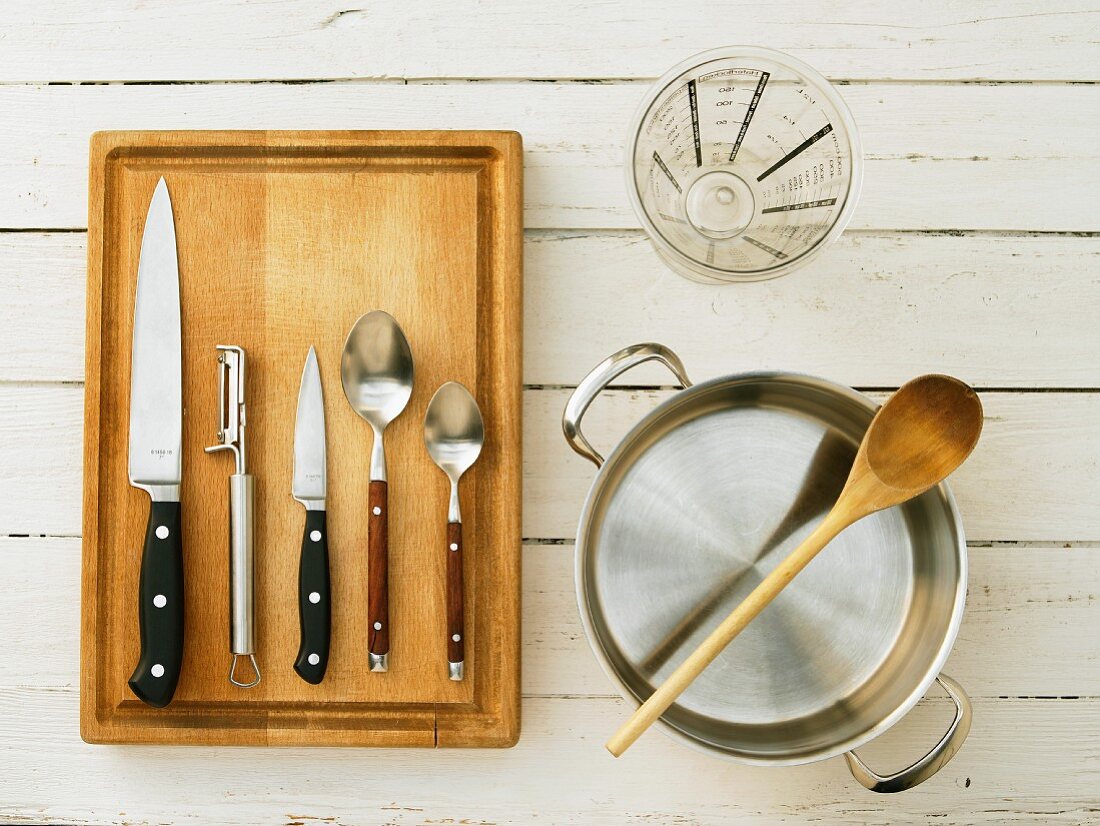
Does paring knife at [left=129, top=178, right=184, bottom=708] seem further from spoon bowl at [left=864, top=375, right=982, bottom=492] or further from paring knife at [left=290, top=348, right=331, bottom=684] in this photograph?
spoon bowl at [left=864, top=375, right=982, bottom=492]

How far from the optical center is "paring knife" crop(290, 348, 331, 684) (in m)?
0.55

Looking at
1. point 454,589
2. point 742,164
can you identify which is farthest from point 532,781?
point 742,164

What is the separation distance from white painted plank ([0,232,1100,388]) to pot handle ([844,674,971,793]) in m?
0.22

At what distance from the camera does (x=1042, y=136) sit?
0.60m

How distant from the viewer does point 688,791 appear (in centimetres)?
60

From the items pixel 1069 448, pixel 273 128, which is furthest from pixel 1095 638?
pixel 273 128

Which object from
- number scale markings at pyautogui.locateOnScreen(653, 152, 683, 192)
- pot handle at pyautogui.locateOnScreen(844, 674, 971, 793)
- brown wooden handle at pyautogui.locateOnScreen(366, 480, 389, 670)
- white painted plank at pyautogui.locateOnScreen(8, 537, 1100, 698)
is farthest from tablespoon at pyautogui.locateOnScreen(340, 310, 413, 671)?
pot handle at pyautogui.locateOnScreen(844, 674, 971, 793)

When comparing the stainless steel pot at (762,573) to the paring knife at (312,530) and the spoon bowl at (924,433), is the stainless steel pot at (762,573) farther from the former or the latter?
the paring knife at (312,530)

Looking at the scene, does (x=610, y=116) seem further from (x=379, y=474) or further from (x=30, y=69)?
(x=30, y=69)

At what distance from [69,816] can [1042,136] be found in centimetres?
90

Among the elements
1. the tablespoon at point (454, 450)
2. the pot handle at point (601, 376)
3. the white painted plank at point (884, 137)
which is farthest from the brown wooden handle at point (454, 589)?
the white painted plank at point (884, 137)

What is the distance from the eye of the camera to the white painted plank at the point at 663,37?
1.96ft

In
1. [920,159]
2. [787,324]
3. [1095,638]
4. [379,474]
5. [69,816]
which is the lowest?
[69,816]

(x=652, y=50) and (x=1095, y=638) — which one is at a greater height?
(x=652, y=50)
